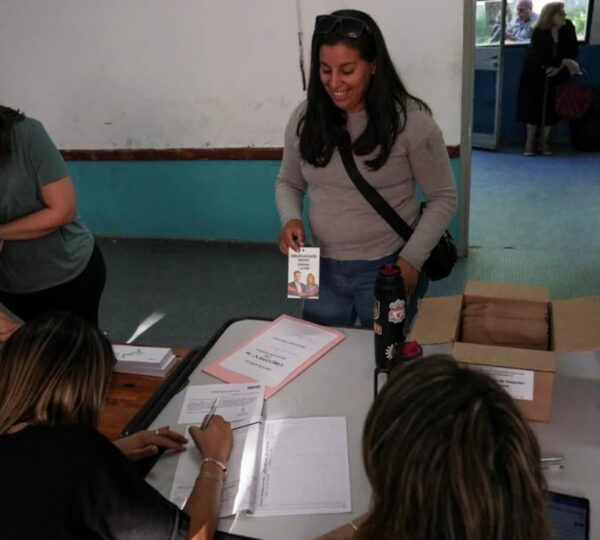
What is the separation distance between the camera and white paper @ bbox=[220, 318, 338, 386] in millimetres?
1415

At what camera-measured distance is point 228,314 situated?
123 inches

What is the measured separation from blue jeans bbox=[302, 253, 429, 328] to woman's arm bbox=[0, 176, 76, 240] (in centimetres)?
75

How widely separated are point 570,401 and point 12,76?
13.1 ft

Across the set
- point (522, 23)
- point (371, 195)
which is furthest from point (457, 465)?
point (522, 23)

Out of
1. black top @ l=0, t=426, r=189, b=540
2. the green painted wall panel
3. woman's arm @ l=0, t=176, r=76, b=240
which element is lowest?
the green painted wall panel

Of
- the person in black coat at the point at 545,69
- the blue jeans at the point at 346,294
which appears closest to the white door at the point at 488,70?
the person in black coat at the point at 545,69

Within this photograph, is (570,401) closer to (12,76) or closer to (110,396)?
(110,396)

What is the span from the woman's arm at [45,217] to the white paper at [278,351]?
26.2 inches

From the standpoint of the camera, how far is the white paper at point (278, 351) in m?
1.42

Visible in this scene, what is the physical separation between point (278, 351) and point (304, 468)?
0.43 m

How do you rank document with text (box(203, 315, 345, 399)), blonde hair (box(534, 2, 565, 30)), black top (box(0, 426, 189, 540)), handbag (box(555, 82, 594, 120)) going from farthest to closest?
handbag (box(555, 82, 594, 120)), blonde hair (box(534, 2, 565, 30)), document with text (box(203, 315, 345, 399)), black top (box(0, 426, 189, 540))

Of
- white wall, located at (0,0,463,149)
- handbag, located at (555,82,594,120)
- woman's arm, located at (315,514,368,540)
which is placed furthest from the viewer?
handbag, located at (555,82,594,120)

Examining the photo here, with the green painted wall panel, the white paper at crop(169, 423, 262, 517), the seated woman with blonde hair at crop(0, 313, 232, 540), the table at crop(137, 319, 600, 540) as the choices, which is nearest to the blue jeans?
the table at crop(137, 319, 600, 540)

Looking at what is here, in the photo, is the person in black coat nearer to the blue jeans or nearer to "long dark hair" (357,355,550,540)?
the blue jeans
